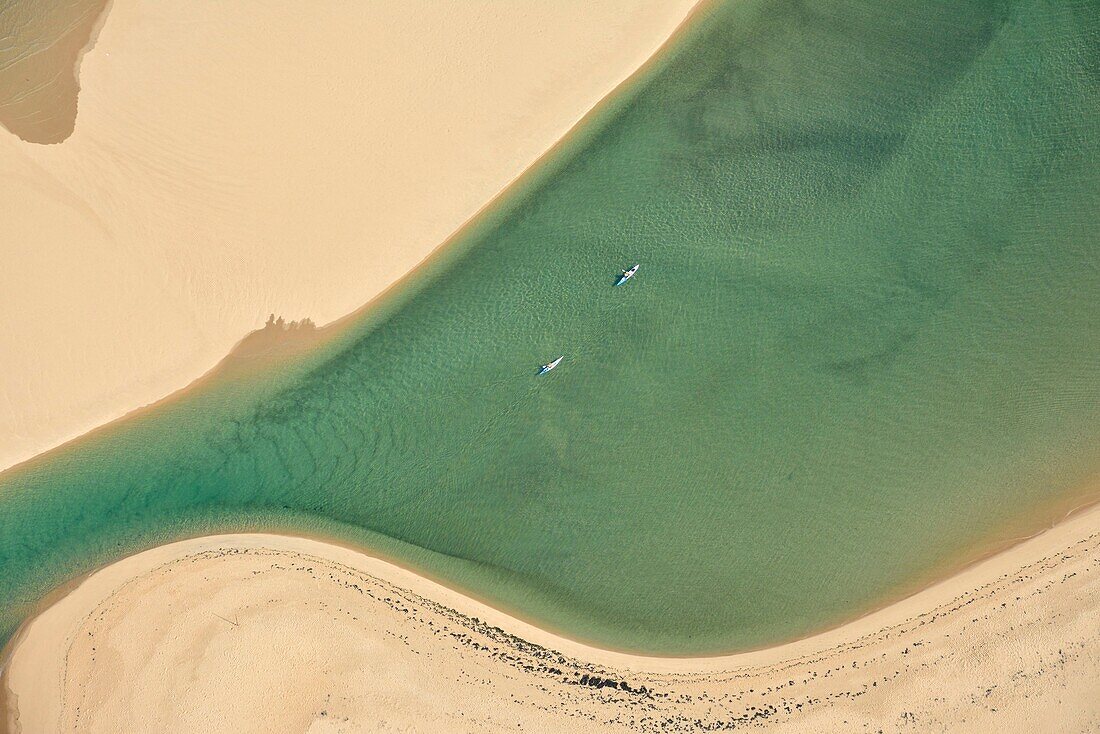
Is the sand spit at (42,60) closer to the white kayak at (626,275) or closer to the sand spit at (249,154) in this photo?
the sand spit at (249,154)

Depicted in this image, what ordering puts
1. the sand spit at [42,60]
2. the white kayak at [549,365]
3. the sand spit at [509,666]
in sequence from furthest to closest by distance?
1. the white kayak at [549,365]
2. the sand spit at [42,60]
3. the sand spit at [509,666]

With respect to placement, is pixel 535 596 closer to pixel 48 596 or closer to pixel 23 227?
pixel 48 596

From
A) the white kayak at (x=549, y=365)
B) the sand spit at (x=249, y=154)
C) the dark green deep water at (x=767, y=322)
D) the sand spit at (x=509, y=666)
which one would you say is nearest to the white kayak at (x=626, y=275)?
the dark green deep water at (x=767, y=322)

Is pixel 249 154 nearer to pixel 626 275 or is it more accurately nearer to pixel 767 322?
pixel 626 275

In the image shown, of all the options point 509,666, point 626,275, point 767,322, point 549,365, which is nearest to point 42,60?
point 549,365

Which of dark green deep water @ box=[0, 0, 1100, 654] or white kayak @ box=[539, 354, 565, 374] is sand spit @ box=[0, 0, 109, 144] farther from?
white kayak @ box=[539, 354, 565, 374]

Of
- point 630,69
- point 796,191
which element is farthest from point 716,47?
point 796,191
